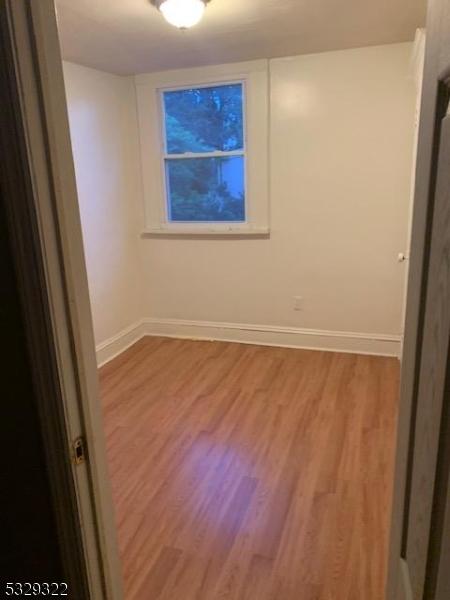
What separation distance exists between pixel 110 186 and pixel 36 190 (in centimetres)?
321

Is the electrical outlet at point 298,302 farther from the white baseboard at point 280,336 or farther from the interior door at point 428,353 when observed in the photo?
the interior door at point 428,353

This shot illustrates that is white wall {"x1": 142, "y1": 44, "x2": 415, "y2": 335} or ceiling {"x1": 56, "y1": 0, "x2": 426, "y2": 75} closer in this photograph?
ceiling {"x1": 56, "y1": 0, "x2": 426, "y2": 75}

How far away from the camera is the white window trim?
3.56m

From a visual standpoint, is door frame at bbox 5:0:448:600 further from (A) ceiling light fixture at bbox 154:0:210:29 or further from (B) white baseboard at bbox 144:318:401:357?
(B) white baseboard at bbox 144:318:401:357

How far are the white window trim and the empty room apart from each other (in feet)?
0.05

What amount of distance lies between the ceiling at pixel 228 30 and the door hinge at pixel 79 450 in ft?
7.33

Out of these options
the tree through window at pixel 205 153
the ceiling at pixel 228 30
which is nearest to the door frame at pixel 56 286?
the ceiling at pixel 228 30

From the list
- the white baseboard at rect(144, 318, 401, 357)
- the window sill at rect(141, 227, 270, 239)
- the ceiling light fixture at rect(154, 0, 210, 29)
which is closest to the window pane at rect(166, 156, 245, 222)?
the window sill at rect(141, 227, 270, 239)

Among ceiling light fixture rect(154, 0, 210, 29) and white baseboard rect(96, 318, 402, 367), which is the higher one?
ceiling light fixture rect(154, 0, 210, 29)

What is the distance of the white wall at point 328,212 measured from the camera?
10.9 ft

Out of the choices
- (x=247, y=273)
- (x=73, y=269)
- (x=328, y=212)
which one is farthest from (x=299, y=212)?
(x=73, y=269)

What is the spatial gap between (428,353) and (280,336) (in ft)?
11.0

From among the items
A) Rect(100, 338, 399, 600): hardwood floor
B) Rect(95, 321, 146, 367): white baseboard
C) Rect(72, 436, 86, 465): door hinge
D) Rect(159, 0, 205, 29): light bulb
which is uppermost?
Rect(159, 0, 205, 29): light bulb

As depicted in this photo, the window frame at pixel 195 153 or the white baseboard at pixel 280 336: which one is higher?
the window frame at pixel 195 153
